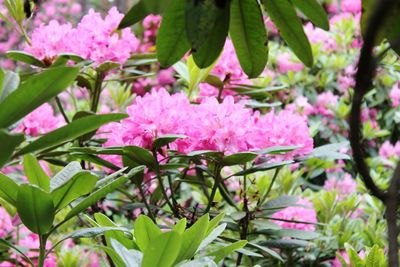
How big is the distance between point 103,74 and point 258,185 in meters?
0.56

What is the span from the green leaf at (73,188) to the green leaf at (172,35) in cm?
21

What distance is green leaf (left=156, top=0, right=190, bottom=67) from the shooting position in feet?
2.81

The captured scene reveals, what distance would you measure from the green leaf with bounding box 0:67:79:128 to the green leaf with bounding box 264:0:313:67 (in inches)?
12.6

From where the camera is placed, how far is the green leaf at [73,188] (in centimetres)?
94

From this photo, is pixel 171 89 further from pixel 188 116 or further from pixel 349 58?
pixel 188 116

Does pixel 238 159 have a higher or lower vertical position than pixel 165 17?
lower

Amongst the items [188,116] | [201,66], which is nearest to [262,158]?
[188,116]

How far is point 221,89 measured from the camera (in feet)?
A: 5.66

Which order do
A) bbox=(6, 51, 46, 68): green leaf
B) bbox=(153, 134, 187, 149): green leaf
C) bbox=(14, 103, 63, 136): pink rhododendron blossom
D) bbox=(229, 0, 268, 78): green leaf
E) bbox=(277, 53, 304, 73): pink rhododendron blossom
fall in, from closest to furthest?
bbox=(229, 0, 268, 78): green leaf → bbox=(153, 134, 187, 149): green leaf → bbox=(6, 51, 46, 68): green leaf → bbox=(14, 103, 63, 136): pink rhododendron blossom → bbox=(277, 53, 304, 73): pink rhododendron blossom

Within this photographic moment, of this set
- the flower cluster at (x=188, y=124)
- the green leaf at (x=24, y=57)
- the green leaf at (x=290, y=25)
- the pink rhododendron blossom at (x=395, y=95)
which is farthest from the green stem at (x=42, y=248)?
the pink rhododendron blossom at (x=395, y=95)

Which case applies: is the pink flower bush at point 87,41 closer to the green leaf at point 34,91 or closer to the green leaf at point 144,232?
the green leaf at point 144,232

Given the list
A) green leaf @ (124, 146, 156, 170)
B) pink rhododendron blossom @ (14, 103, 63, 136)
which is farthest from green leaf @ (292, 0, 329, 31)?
pink rhododendron blossom @ (14, 103, 63, 136)

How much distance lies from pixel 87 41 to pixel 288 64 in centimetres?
205

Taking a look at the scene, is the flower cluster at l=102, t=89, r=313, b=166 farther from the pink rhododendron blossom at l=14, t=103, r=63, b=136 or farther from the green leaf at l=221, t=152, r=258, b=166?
the pink rhododendron blossom at l=14, t=103, r=63, b=136
